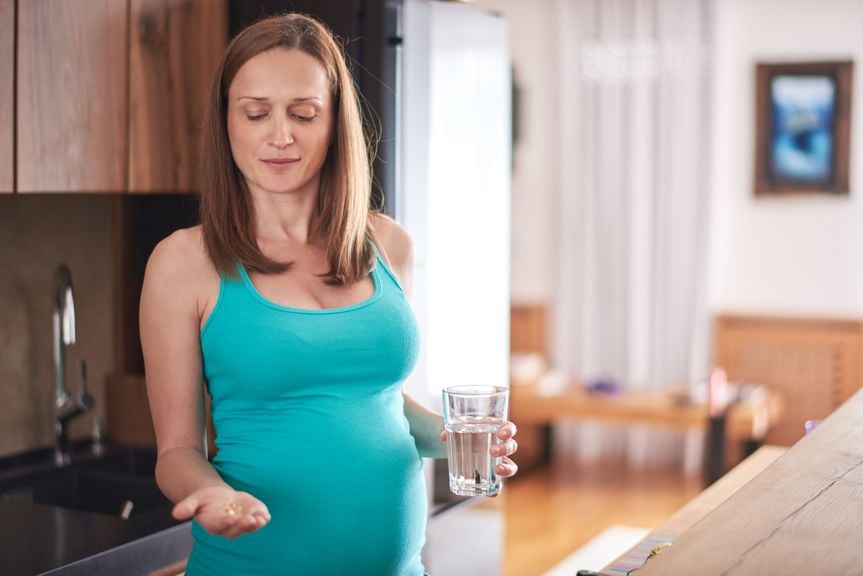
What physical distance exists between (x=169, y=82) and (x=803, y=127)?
422cm

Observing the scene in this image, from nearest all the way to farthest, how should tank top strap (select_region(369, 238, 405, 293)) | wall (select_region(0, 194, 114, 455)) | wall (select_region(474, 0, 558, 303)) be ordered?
tank top strap (select_region(369, 238, 405, 293)), wall (select_region(0, 194, 114, 455)), wall (select_region(474, 0, 558, 303))

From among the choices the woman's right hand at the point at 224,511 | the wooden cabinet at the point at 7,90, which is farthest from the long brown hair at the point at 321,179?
the wooden cabinet at the point at 7,90

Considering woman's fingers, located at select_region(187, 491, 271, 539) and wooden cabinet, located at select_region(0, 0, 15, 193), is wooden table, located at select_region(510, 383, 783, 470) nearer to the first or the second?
wooden cabinet, located at select_region(0, 0, 15, 193)

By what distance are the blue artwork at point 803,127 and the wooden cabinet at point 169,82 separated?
13.3 ft

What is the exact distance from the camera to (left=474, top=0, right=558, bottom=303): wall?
A: 638 centimetres

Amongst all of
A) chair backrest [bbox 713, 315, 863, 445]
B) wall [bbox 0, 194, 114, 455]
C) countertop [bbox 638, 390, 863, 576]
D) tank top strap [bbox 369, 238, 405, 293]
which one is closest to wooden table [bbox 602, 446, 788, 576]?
countertop [bbox 638, 390, 863, 576]

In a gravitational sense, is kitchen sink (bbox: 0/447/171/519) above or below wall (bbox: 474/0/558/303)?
below

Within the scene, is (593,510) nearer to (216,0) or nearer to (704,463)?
(704,463)

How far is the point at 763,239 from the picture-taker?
19.8ft

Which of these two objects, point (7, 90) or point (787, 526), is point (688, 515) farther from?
point (7, 90)

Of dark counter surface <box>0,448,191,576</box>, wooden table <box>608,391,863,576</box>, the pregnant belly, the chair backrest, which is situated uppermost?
wooden table <box>608,391,863,576</box>

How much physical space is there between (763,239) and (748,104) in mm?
734

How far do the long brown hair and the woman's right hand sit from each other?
38 cm

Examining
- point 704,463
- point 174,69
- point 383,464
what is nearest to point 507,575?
point 704,463
